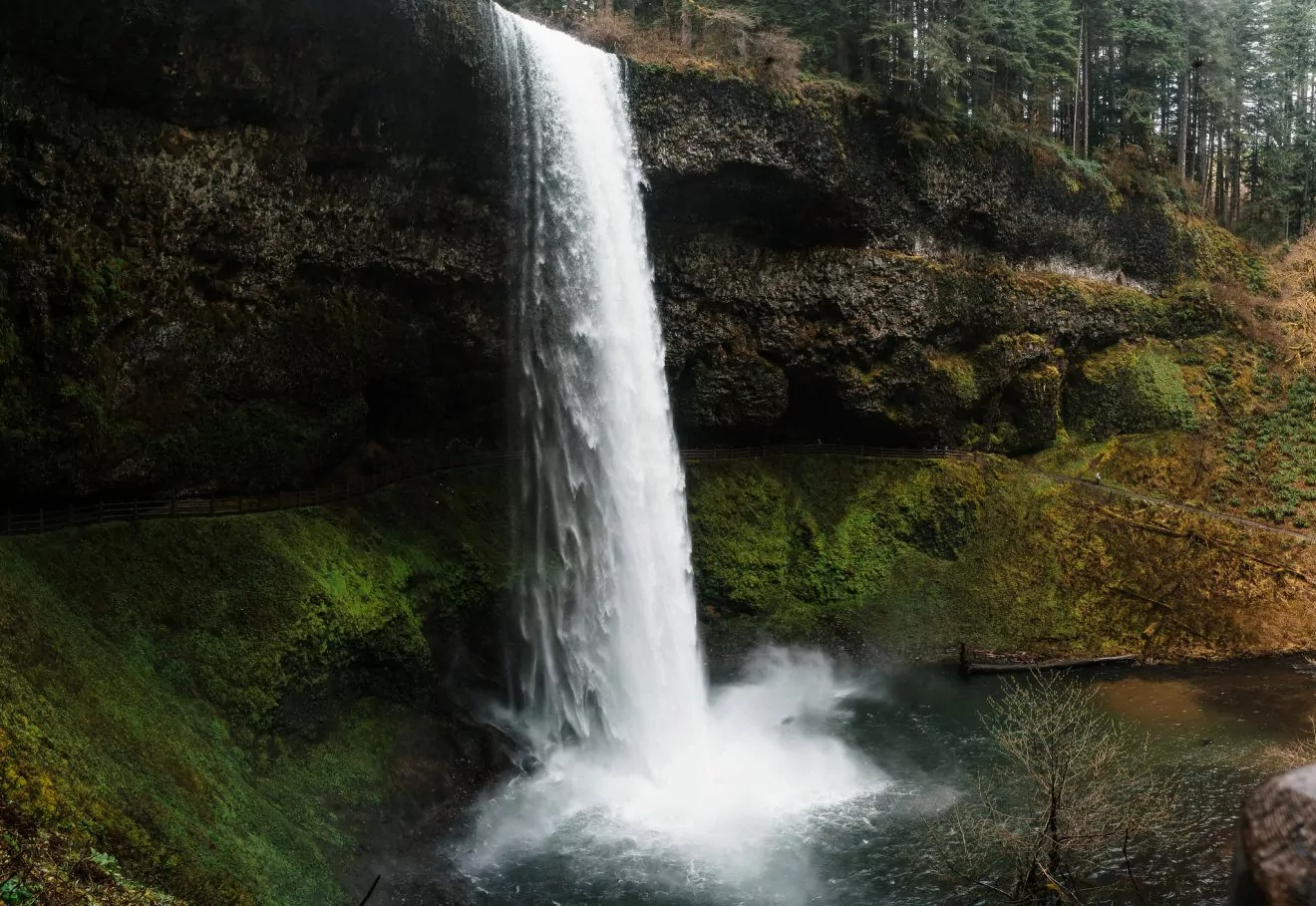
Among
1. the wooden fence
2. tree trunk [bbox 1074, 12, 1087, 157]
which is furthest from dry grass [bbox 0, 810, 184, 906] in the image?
tree trunk [bbox 1074, 12, 1087, 157]

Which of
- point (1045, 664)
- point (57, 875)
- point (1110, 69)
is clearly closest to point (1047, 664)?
point (1045, 664)

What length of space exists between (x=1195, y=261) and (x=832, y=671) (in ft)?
94.4

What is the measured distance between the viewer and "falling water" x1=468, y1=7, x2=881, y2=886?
2283 cm

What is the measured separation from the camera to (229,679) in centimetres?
1852

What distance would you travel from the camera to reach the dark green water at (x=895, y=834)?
17.1 m

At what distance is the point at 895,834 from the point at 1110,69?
4394cm

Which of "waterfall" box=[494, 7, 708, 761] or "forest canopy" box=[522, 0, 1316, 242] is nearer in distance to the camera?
"waterfall" box=[494, 7, 708, 761]

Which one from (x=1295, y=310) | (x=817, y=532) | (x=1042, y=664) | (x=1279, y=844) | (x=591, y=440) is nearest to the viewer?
(x=1279, y=844)

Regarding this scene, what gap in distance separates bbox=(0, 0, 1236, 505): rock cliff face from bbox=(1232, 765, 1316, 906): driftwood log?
20686mm

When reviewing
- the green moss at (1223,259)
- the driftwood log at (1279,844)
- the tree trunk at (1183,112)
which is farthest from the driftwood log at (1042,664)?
the tree trunk at (1183,112)

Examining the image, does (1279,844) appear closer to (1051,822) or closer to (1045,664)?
(1051,822)

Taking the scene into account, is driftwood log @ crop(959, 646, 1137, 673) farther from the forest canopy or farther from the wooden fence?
the forest canopy

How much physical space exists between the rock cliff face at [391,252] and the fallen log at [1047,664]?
10111 millimetres

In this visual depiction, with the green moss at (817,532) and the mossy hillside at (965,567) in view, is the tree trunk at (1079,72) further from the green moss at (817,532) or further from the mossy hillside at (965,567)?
the green moss at (817,532)
